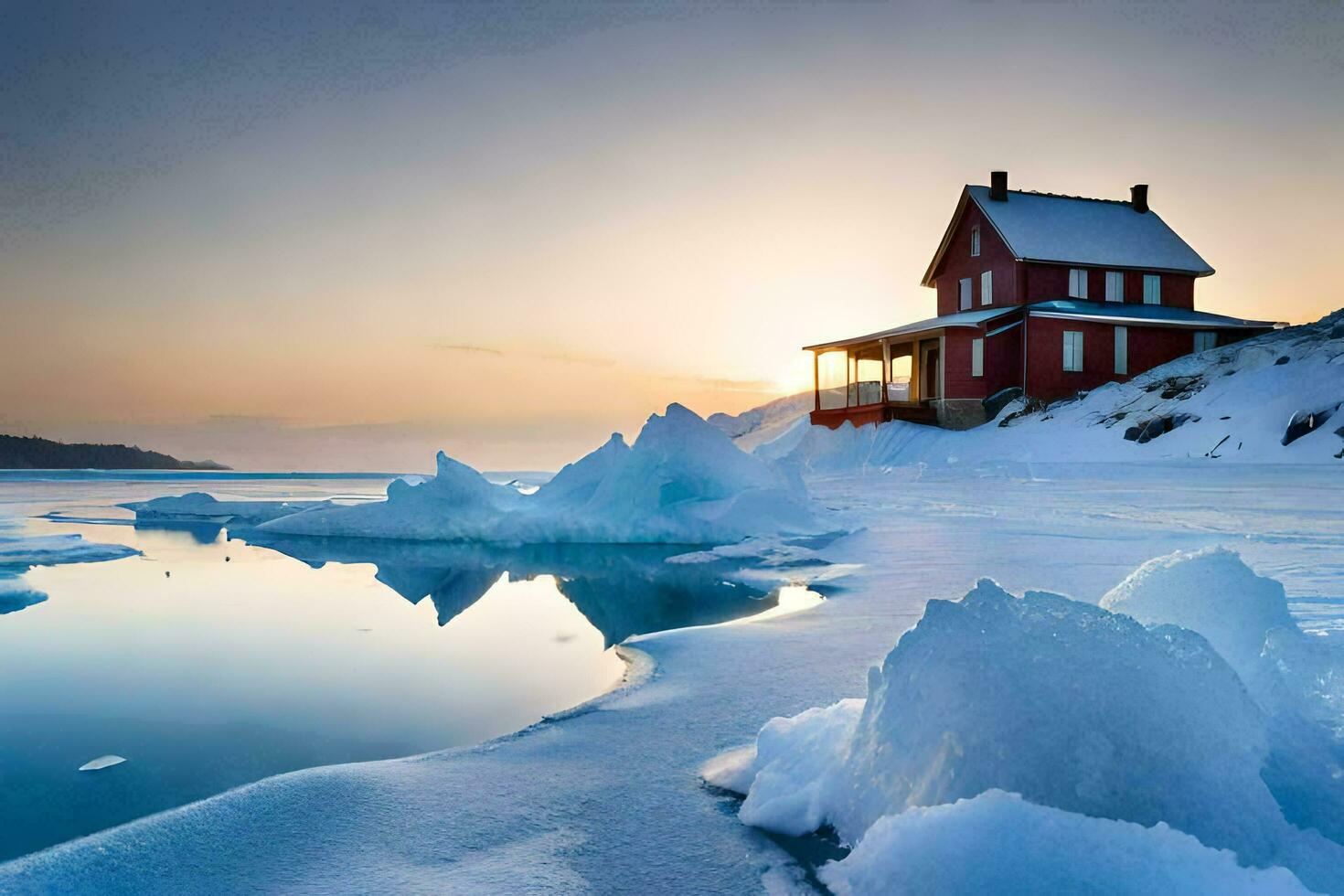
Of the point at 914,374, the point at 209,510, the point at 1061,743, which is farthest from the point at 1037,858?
the point at 914,374

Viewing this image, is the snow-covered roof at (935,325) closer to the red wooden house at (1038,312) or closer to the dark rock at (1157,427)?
the red wooden house at (1038,312)

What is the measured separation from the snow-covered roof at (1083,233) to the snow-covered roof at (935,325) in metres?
1.92

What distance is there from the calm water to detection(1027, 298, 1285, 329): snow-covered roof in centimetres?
1688

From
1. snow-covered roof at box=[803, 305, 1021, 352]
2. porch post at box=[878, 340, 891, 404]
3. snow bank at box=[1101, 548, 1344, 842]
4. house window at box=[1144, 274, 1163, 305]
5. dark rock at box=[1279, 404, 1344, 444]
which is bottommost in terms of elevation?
snow bank at box=[1101, 548, 1344, 842]

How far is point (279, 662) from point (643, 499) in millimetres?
7282

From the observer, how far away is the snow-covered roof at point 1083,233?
2528 cm

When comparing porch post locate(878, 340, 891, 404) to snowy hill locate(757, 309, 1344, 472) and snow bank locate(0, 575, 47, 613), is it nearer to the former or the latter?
snowy hill locate(757, 309, 1344, 472)

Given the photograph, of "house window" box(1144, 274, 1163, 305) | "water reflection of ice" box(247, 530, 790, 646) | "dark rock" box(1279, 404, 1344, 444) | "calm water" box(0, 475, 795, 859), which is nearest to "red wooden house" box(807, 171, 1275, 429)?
"house window" box(1144, 274, 1163, 305)

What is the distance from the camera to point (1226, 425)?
1546 centimetres

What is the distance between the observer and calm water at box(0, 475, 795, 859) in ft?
12.1

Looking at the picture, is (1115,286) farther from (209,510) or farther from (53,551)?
(53,551)

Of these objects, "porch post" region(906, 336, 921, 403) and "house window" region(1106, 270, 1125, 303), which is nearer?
"house window" region(1106, 270, 1125, 303)

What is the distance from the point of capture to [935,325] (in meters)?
24.0

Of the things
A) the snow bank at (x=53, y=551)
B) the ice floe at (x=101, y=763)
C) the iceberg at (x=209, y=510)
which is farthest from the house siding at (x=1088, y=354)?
the ice floe at (x=101, y=763)
